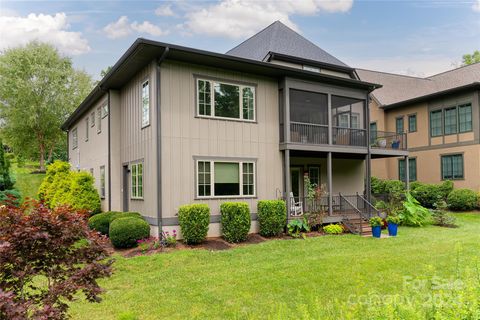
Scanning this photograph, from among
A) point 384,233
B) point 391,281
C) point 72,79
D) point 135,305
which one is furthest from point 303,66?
point 72,79

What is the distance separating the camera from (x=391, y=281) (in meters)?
6.18

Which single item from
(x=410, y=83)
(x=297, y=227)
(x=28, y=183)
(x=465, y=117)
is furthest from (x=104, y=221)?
(x=410, y=83)

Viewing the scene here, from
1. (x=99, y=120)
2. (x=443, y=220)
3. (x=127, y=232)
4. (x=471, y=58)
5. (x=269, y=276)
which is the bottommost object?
(x=443, y=220)

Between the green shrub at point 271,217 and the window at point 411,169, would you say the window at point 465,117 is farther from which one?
the green shrub at point 271,217

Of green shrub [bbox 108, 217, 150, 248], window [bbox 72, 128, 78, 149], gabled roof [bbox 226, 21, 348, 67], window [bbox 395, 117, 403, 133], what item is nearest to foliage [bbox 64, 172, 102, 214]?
green shrub [bbox 108, 217, 150, 248]

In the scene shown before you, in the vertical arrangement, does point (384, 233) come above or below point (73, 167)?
below

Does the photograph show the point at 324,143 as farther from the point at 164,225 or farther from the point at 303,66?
the point at 164,225

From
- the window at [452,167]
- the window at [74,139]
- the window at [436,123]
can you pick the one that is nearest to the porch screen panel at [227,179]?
the window at [74,139]

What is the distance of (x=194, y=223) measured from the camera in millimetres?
9727

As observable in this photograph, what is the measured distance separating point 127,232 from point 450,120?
18.8 metres

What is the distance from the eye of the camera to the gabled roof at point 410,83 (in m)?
22.9

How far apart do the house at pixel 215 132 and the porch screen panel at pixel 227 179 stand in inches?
1.3

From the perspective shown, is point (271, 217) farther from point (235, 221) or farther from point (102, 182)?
point (102, 182)

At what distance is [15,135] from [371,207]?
29376 millimetres
